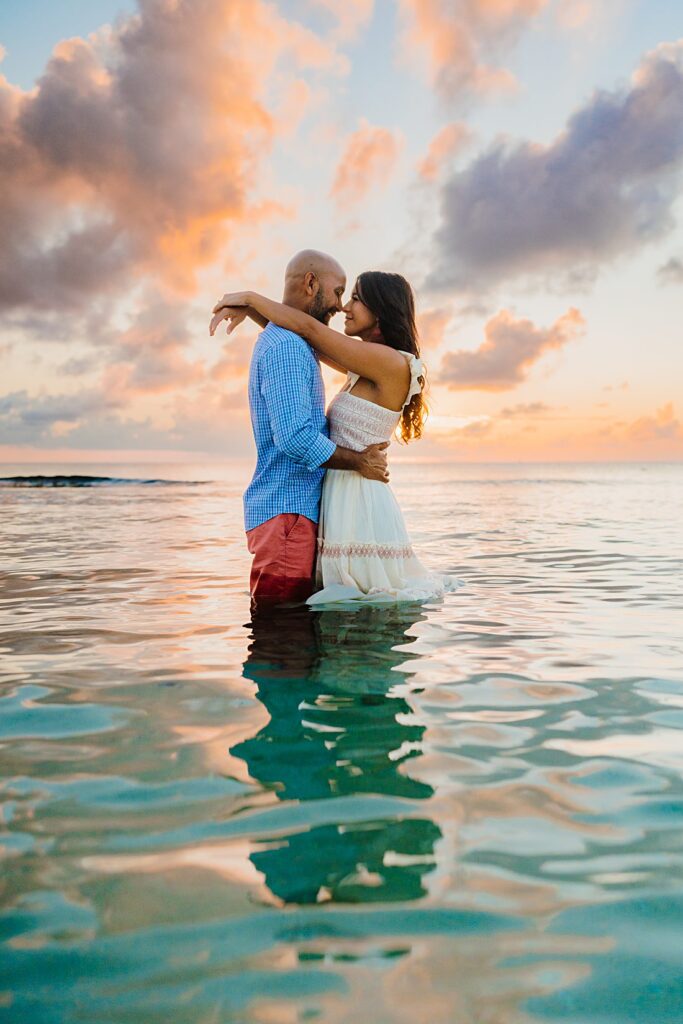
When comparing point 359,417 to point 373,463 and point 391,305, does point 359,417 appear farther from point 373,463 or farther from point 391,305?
point 391,305

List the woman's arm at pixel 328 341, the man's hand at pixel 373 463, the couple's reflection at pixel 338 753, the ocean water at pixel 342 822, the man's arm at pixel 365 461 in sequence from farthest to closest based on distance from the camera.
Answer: the man's hand at pixel 373 463, the man's arm at pixel 365 461, the woman's arm at pixel 328 341, the couple's reflection at pixel 338 753, the ocean water at pixel 342 822

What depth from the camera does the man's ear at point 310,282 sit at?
5445 millimetres

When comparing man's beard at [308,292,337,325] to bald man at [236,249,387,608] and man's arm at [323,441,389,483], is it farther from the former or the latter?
man's arm at [323,441,389,483]

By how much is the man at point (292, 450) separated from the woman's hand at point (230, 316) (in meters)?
0.07

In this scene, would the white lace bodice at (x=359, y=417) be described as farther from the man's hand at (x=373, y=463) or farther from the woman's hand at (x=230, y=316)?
the woman's hand at (x=230, y=316)

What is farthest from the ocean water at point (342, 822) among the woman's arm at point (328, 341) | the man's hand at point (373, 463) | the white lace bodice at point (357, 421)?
the woman's arm at point (328, 341)

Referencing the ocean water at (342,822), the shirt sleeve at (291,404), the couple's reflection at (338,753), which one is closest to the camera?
the ocean water at (342,822)

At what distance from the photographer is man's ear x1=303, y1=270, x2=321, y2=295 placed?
5445 mm

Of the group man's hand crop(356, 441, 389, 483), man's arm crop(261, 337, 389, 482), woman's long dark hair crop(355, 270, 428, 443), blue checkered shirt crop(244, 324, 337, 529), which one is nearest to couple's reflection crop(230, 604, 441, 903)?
blue checkered shirt crop(244, 324, 337, 529)

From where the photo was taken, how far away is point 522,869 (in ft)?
7.02

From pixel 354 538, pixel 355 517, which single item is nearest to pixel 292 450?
pixel 355 517

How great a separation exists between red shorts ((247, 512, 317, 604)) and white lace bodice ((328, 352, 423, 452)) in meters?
0.69

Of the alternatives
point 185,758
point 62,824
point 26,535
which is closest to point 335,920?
point 62,824

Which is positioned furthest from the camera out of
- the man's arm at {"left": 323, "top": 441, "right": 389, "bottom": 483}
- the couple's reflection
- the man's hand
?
the man's hand
